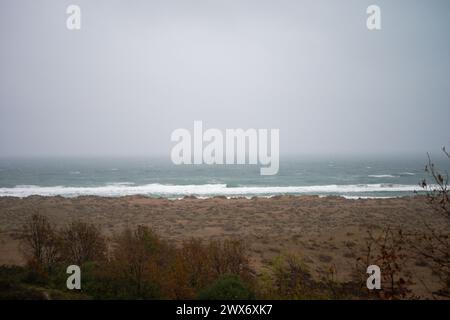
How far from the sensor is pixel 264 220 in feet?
100

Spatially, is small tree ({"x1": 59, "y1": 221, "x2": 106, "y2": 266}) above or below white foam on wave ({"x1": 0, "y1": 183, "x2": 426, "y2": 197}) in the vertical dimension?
above

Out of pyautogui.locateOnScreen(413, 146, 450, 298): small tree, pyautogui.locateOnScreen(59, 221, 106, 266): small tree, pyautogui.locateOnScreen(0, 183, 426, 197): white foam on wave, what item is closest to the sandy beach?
pyautogui.locateOnScreen(413, 146, 450, 298): small tree

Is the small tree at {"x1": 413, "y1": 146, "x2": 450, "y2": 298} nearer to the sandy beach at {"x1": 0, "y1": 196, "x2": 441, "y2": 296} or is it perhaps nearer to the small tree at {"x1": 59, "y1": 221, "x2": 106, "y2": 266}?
the sandy beach at {"x1": 0, "y1": 196, "x2": 441, "y2": 296}

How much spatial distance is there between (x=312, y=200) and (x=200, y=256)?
32.5 metres

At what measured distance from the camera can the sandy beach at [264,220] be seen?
18.7 meters

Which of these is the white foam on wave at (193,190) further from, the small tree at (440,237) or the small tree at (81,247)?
the small tree at (81,247)

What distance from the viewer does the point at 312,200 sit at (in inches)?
1599

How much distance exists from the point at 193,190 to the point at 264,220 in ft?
99.5

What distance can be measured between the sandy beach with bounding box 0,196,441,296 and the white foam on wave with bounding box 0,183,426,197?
40.9 feet

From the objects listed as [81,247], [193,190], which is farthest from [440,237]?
[193,190]

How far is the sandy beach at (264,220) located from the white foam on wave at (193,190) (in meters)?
12.5

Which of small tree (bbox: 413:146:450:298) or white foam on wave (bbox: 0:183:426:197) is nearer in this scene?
small tree (bbox: 413:146:450:298)

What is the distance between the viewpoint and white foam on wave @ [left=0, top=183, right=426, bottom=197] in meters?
53.7
